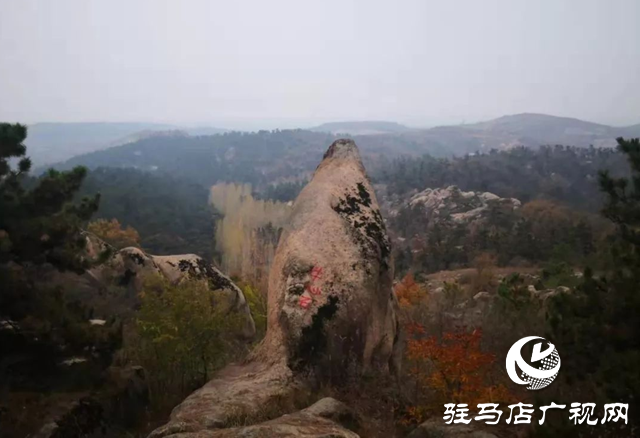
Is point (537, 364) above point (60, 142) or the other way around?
the other way around

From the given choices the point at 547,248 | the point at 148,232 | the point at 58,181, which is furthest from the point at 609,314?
the point at 148,232

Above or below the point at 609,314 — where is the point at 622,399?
below

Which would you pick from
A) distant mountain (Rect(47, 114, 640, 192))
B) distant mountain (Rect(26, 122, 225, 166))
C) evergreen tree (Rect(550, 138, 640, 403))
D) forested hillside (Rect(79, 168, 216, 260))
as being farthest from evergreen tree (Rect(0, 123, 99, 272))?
distant mountain (Rect(26, 122, 225, 166))

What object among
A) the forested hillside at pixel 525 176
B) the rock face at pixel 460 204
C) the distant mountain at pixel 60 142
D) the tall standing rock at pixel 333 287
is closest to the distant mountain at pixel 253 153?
the distant mountain at pixel 60 142

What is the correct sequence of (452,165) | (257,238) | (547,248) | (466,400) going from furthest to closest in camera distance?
(452,165) → (257,238) → (547,248) → (466,400)

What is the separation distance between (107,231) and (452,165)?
7313 cm

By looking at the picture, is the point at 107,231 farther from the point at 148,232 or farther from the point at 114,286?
the point at 114,286

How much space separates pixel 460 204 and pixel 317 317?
69.3 metres

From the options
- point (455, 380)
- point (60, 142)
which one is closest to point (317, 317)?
point (455, 380)

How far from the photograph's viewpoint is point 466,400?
7.88m

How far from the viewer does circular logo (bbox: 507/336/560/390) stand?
760cm

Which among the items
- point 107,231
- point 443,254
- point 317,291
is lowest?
point 443,254

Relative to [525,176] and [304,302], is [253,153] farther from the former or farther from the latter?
[304,302]

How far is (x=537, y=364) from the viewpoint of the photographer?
8047 millimetres
